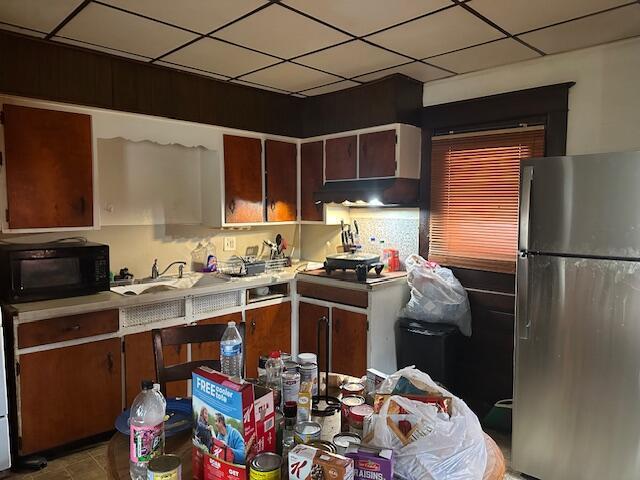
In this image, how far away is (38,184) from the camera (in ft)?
9.02

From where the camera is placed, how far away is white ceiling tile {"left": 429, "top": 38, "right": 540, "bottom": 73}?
280 cm

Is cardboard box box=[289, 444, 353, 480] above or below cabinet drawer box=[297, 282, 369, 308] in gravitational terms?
above

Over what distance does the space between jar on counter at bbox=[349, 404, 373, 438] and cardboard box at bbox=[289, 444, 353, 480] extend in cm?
34

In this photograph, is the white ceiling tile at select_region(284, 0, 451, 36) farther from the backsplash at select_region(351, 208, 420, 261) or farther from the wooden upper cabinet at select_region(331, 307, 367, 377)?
the wooden upper cabinet at select_region(331, 307, 367, 377)

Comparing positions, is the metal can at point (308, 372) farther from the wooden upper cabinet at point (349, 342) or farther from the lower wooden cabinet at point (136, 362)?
the wooden upper cabinet at point (349, 342)

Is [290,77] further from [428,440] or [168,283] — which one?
[428,440]

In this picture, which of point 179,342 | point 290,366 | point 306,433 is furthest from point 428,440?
point 179,342

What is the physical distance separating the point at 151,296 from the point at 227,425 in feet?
6.58

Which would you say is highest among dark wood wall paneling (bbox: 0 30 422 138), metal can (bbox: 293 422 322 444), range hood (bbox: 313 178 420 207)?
dark wood wall paneling (bbox: 0 30 422 138)

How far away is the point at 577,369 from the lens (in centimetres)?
227

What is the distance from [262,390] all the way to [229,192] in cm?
257

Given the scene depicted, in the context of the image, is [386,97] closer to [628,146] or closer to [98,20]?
[628,146]

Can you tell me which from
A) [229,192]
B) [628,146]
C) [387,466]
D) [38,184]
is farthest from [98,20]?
[628,146]

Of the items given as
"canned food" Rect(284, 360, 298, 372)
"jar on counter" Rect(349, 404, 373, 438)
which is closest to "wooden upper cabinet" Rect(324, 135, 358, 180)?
"canned food" Rect(284, 360, 298, 372)
